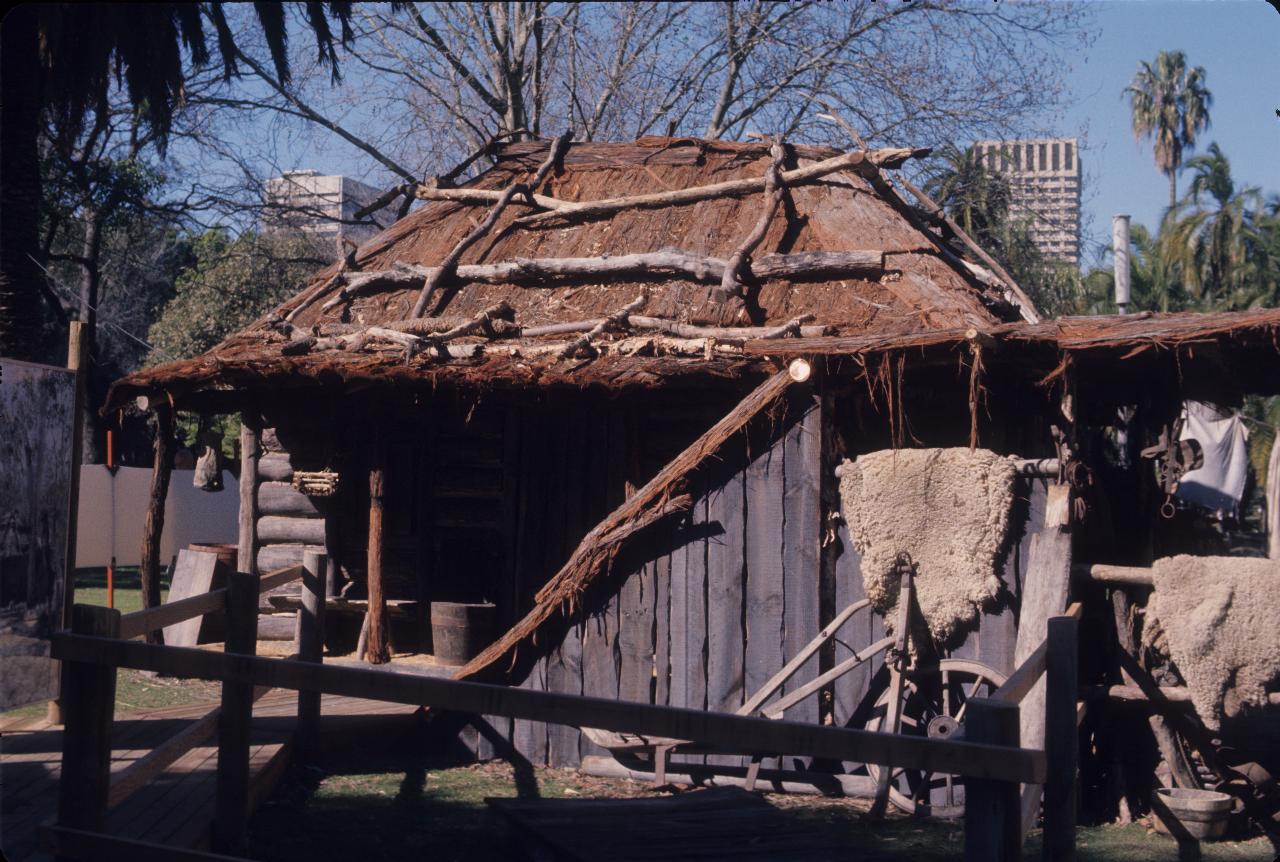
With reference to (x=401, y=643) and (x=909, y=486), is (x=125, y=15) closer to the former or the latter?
(x=909, y=486)

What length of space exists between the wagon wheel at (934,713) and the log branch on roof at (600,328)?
344cm

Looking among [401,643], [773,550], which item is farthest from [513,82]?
[773,550]

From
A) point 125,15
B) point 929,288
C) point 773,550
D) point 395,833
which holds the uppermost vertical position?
point 125,15

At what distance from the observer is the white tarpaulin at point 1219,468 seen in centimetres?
1836

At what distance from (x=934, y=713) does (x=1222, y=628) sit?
175cm

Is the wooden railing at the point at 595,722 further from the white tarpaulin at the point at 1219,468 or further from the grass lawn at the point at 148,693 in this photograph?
the white tarpaulin at the point at 1219,468

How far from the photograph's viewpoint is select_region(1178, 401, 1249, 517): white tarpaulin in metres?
18.4

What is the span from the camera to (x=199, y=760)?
271 inches

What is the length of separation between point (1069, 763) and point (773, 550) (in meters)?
3.64

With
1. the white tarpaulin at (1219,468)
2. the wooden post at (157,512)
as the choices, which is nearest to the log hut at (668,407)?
the wooden post at (157,512)

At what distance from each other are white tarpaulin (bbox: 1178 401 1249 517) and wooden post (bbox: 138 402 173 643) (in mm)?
14327

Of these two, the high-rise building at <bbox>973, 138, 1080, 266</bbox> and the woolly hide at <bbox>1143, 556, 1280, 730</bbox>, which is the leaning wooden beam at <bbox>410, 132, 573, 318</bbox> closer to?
the woolly hide at <bbox>1143, 556, 1280, 730</bbox>

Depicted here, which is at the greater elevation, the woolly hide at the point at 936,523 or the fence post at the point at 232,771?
the woolly hide at the point at 936,523

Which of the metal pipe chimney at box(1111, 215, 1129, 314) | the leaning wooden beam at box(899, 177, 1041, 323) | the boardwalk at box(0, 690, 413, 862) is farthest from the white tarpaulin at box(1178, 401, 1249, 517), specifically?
the boardwalk at box(0, 690, 413, 862)
